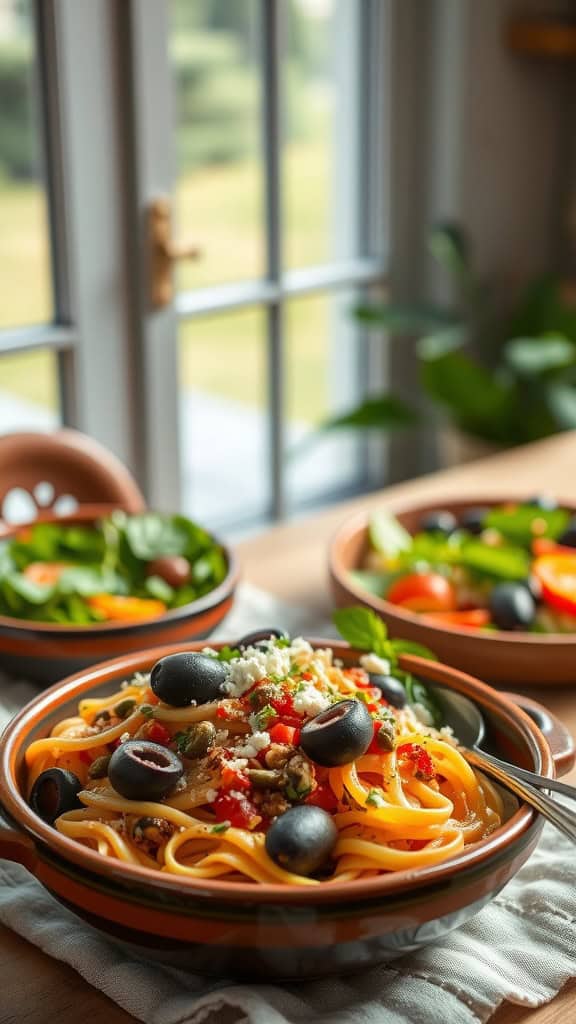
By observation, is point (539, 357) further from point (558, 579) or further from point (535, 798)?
point (535, 798)

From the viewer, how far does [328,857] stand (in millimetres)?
828

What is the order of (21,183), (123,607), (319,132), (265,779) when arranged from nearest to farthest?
1. (265,779)
2. (123,607)
3. (21,183)
4. (319,132)

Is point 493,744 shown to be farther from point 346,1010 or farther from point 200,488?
point 200,488

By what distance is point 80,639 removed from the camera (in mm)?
1210

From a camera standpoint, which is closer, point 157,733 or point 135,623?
point 157,733

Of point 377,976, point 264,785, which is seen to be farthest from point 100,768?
point 377,976

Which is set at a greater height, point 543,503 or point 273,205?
point 273,205

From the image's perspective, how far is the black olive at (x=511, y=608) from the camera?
1325mm

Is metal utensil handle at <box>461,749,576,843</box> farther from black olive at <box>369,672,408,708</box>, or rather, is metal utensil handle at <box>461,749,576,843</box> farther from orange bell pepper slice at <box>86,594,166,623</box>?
orange bell pepper slice at <box>86,594,166,623</box>

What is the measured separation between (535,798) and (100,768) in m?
0.32

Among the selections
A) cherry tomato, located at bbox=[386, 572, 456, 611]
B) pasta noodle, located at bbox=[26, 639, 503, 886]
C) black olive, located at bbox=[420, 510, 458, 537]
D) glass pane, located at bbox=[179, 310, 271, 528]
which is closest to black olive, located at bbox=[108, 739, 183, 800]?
pasta noodle, located at bbox=[26, 639, 503, 886]

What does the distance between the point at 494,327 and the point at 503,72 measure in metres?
0.69

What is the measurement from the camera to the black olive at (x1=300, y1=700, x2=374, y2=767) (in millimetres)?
835

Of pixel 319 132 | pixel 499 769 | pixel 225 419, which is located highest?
pixel 319 132
